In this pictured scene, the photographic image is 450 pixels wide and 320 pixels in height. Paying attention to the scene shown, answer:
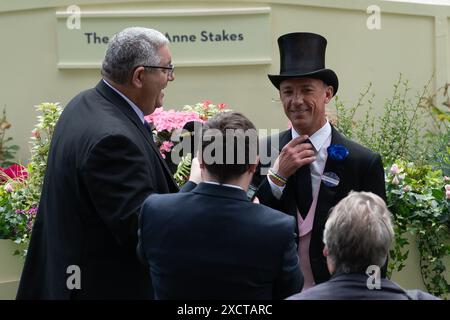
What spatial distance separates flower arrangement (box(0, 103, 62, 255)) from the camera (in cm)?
542

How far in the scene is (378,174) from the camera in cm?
391

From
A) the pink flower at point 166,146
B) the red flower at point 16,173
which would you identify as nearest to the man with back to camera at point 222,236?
the pink flower at point 166,146

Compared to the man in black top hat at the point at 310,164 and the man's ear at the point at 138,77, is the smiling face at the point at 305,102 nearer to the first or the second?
the man in black top hat at the point at 310,164

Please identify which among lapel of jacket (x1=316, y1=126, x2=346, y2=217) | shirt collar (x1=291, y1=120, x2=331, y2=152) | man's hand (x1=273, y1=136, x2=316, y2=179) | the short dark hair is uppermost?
the short dark hair

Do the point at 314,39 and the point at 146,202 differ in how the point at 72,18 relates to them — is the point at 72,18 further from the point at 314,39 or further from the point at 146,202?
the point at 146,202

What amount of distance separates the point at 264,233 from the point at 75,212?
94 cm

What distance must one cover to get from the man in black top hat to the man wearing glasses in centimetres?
53

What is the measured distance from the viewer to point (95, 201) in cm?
345

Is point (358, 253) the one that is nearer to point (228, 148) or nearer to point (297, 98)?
point (228, 148)

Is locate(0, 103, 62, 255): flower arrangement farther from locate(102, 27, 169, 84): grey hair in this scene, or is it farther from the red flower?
locate(102, 27, 169, 84): grey hair

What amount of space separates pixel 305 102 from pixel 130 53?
0.84 metres

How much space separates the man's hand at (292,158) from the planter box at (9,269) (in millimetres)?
2270

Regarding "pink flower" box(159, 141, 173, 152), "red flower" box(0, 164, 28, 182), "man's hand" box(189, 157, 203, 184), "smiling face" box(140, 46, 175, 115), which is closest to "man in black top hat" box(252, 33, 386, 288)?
"man's hand" box(189, 157, 203, 184)

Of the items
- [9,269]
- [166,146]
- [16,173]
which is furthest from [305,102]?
[16,173]
